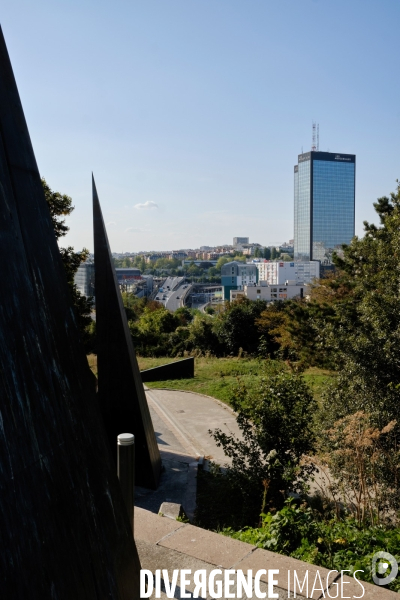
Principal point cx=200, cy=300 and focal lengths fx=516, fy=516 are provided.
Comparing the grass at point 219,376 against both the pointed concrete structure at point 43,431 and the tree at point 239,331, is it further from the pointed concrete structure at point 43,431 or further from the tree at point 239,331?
the pointed concrete structure at point 43,431

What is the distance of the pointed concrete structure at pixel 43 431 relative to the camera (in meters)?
1.73

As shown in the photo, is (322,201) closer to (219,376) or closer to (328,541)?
(219,376)

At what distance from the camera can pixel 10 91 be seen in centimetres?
255

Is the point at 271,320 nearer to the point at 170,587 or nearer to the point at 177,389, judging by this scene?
the point at 177,389

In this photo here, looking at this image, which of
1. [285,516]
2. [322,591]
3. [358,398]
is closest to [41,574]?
[322,591]

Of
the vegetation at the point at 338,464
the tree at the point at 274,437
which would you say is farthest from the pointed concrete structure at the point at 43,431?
the tree at the point at 274,437

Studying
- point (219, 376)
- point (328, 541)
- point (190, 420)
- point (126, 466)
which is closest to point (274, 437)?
point (328, 541)

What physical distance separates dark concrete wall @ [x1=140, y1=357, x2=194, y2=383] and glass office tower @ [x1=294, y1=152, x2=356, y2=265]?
126 metres

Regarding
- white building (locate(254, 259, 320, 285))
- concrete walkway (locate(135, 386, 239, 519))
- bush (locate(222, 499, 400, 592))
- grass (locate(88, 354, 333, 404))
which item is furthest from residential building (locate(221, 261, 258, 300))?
bush (locate(222, 499, 400, 592))

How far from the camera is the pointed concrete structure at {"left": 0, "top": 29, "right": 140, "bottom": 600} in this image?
1.73 metres

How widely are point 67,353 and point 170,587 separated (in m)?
2.08

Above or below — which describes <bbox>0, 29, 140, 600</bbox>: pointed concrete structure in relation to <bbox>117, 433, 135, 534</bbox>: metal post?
above

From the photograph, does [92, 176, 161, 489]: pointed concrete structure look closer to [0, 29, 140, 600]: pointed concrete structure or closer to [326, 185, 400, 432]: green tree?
[326, 185, 400, 432]: green tree

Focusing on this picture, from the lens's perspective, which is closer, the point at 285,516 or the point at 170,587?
the point at 170,587
